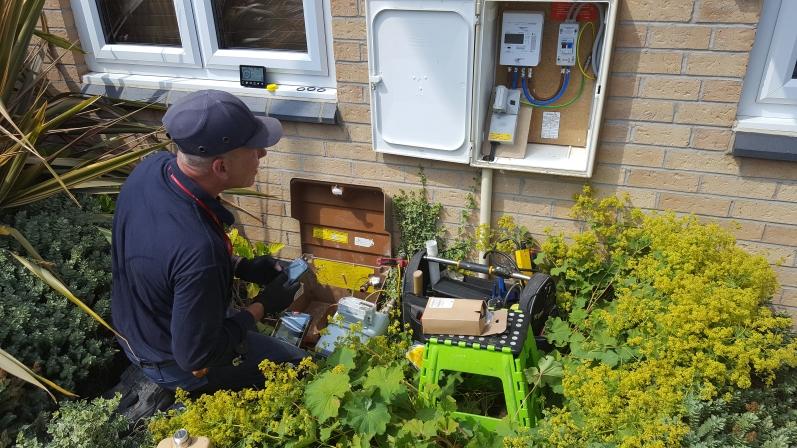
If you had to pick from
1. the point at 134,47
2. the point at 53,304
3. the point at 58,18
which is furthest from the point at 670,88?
the point at 58,18

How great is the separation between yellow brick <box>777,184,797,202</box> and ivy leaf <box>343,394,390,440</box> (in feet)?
7.01

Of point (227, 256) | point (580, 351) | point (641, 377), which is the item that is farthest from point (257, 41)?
point (641, 377)

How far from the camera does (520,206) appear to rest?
10.4 ft

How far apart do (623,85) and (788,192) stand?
0.94 m

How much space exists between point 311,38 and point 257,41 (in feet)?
1.38

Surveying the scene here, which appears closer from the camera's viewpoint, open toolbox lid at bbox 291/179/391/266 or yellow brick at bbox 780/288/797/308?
yellow brick at bbox 780/288/797/308

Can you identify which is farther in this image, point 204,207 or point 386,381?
point 386,381

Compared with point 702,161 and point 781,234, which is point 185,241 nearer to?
point 702,161

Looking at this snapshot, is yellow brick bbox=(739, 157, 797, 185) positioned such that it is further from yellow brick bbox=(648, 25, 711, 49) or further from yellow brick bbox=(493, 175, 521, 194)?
yellow brick bbox=(493, 175, 521, 194)

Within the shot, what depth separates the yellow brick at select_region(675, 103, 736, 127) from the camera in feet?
8.51

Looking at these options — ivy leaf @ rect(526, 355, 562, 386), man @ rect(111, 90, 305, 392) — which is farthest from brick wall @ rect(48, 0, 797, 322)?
man @ rect(111, 90, 305, 392)

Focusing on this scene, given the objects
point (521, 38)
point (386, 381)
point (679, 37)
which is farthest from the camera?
point (521, 38)

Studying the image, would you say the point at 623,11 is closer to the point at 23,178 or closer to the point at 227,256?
the point at 227,256

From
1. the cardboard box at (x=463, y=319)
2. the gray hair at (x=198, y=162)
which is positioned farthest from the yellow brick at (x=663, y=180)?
the gray hair at (x=198, y=162)
